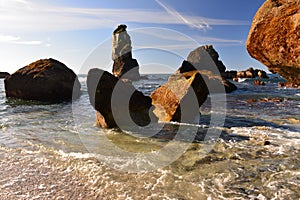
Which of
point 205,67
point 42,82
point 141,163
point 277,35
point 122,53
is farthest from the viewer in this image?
point 122,53

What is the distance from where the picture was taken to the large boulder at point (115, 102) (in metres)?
8.61

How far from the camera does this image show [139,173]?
4.98 metres

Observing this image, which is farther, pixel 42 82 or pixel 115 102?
pixel 42 82

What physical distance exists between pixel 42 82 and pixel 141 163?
15.9 metres

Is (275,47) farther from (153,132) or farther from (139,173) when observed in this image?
(153,132)

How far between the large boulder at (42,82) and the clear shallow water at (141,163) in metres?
10.4

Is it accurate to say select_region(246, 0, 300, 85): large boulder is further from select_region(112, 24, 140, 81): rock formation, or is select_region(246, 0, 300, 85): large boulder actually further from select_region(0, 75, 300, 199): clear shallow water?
select_region(112, 24, 140, 81): rock formation

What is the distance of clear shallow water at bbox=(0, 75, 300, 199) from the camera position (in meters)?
4.20

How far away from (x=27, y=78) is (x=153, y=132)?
15109 mm

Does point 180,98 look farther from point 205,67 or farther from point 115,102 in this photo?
point 205,67

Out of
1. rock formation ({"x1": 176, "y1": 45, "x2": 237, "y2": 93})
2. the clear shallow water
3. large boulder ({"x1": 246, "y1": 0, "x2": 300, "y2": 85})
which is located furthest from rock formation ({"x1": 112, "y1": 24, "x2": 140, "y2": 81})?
large boulder ({"x1": 246, "y1": 0, "x2": 300, "y2": 85})

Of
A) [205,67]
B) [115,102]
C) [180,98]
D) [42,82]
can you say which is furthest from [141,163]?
[205,67]

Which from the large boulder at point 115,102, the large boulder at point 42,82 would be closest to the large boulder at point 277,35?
the large boulder at point 115,102

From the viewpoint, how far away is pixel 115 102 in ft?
29.2
